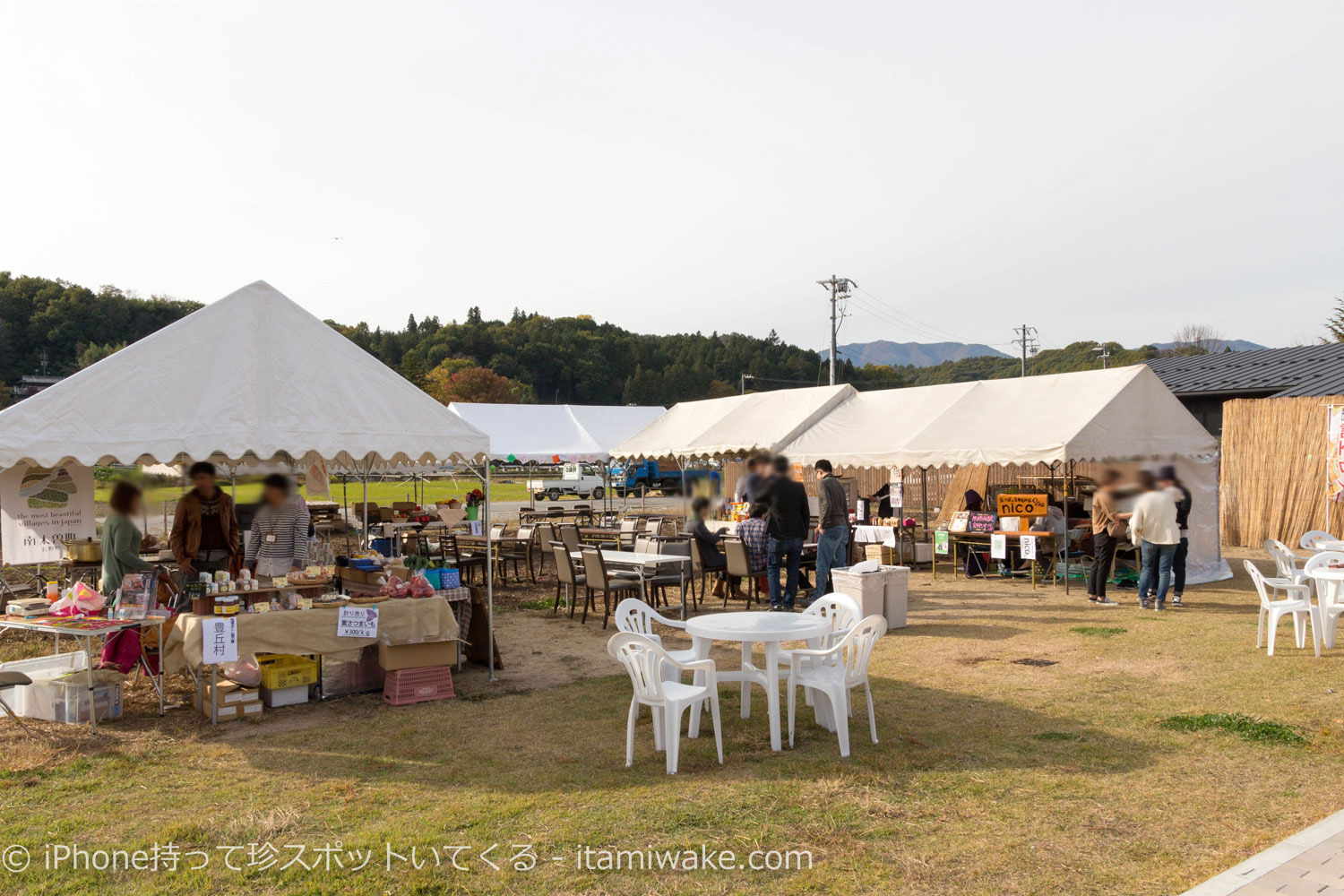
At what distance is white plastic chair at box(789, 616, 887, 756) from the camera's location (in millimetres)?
4977

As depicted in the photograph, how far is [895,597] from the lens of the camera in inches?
349

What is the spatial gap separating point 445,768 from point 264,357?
347 centimetres

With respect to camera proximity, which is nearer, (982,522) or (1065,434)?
(1065,434)

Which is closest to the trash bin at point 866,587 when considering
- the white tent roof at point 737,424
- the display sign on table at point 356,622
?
the display sign on table at point 356,622

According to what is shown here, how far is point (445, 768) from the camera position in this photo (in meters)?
4.85

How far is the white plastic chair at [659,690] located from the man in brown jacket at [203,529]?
3863 mm

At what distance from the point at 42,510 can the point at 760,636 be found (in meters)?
7.38

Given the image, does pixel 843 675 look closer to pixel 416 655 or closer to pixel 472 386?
pixel 416 655

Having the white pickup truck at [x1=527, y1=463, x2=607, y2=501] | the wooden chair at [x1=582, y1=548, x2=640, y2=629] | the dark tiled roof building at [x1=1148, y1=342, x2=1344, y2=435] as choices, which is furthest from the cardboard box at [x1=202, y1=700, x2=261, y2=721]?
the white pickup truck at [x1=527, y1=463, x2=607, y2=501]


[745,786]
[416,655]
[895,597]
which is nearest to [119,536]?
[416,655]

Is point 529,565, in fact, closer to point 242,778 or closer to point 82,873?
point 242,778

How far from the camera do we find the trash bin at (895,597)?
8.76 meters

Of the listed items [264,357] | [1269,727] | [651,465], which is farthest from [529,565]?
[651,465]

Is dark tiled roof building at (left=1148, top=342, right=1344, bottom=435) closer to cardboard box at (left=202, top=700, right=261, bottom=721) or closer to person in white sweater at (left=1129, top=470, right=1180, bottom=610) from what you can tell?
person in white sweater at (left=1129, top=470, right=1180, bottom=610)
